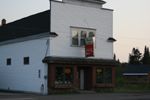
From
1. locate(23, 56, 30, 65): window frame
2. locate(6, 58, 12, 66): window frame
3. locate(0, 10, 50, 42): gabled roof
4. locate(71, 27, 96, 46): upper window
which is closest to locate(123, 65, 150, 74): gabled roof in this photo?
locate(0, 10, 50, 42): gabled roof

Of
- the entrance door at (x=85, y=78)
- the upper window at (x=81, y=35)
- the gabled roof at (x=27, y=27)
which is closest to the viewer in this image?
the gabled roof at (x=27, y=27)

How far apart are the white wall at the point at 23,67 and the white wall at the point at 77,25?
1.59 metres

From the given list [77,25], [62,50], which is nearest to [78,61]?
[62,50]

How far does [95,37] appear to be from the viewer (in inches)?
1763

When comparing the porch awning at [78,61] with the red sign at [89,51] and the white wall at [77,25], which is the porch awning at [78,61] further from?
the red sign at [89,51]

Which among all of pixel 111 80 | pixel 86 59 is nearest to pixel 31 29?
pixel 86 59

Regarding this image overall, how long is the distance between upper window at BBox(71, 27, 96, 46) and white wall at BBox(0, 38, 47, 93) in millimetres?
3211

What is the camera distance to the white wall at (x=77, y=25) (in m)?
41.7

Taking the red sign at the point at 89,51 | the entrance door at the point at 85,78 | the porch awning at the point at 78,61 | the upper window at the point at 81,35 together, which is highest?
the upper window at the point at 81,35

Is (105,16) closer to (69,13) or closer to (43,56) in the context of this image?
(69,13)

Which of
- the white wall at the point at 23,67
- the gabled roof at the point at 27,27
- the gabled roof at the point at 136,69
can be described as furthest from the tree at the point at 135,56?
the white wall at the point at 23,67

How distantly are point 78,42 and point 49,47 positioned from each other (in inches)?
148

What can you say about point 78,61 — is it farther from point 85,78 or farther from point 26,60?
point 26,60

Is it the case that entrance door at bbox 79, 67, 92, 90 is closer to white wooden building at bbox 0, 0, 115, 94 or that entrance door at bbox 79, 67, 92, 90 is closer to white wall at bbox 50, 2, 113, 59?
white wooden building at bbox 0, 0, 115, 94
